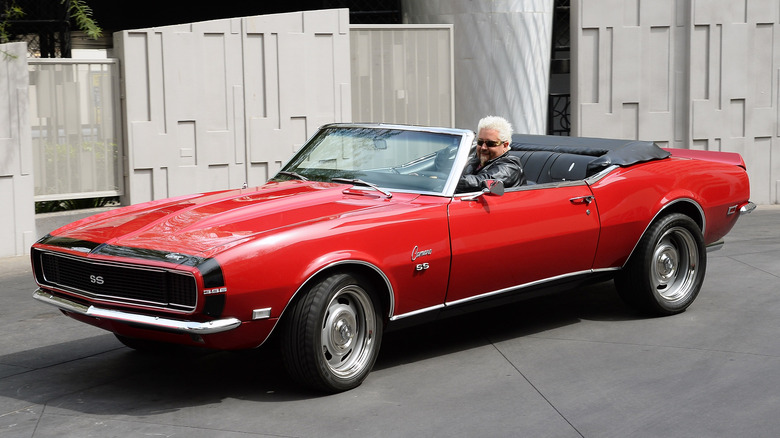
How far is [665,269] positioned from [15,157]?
6166mm

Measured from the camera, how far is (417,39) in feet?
40.0

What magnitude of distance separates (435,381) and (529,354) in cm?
84

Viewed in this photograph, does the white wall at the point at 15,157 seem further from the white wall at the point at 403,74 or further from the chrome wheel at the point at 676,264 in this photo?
the chrome wheel at the point at 676,264

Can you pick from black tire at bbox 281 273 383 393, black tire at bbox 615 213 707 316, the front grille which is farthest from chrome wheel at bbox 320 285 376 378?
black tire at bbox 615 213 707 316

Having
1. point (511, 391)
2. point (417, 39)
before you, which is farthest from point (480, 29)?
point (511, 391)

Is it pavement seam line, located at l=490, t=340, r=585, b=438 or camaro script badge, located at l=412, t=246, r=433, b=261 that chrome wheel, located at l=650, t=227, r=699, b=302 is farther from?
camaro script badge, located at l=412, t=246, r=433, b=261

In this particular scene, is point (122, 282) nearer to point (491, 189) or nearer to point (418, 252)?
point (418, 252)

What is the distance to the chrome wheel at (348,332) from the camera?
5.38 meters

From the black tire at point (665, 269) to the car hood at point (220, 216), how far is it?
6.32ft

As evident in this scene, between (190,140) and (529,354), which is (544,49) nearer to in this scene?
(190,140)

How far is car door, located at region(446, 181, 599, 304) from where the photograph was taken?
5996mm

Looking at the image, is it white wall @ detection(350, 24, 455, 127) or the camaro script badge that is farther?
white wall @ detection(350, 24, 455, 127)

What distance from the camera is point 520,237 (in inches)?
→ 247

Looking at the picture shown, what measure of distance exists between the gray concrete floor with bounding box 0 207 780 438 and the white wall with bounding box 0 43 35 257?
7.91 feet
